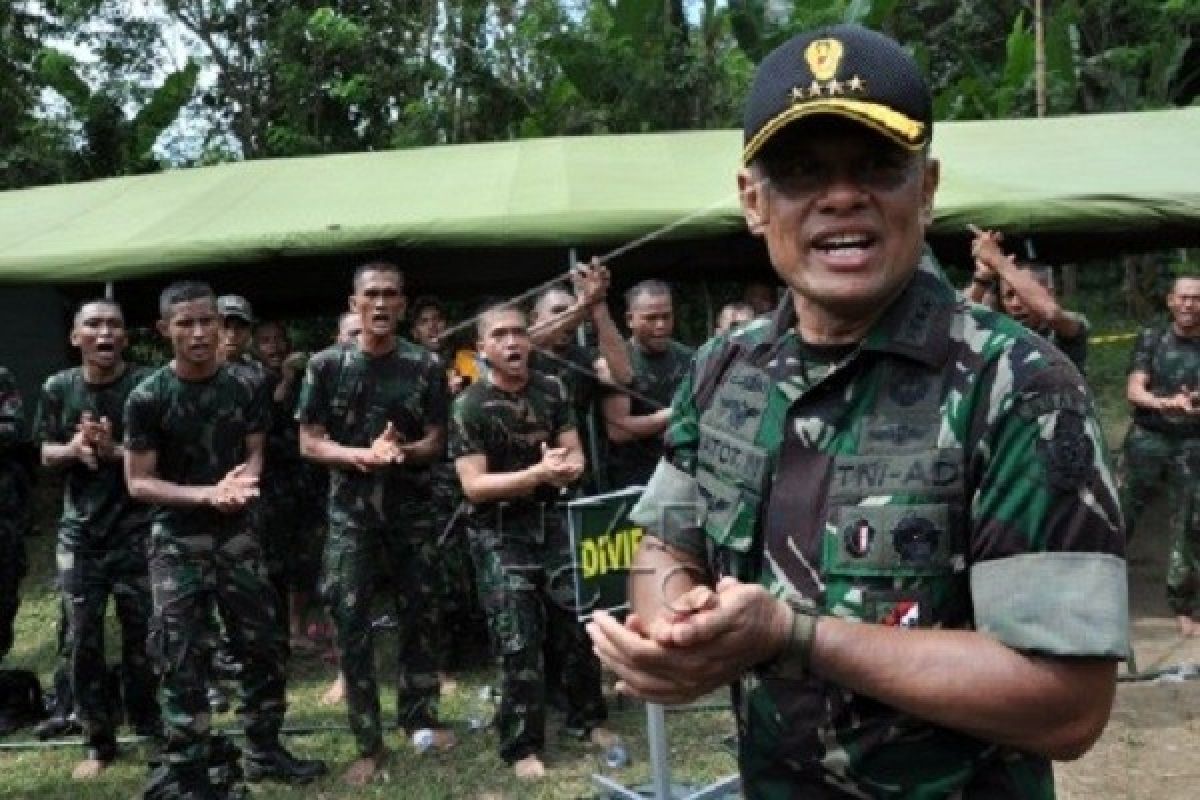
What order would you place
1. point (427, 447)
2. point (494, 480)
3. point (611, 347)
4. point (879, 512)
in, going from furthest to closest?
point (611, 347), point (427, 447), point (494, 480), point (879, 512)

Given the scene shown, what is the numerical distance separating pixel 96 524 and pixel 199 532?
94 centimetres

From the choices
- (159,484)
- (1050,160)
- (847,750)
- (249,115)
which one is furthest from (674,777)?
(249,115)

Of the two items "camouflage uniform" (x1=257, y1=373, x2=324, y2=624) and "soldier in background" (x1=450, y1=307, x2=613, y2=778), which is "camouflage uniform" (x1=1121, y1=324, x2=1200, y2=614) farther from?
"camouflage uniform" (x1=257, y1=373, x2=324, y2=624)

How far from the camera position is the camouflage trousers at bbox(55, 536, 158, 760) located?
5281 mm

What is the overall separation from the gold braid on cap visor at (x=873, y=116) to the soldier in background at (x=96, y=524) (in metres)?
4.65

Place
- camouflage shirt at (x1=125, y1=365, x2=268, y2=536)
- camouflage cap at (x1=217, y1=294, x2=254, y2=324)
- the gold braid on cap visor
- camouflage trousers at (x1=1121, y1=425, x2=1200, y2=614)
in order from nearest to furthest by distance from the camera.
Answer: the gold braid on cap visor, camouflage shirt at (x1=125, y1=365, x2=268, y2=536), camouflage cap at (x1=217, y1=294, x2=254, y2=324), camouflage trousers at (x1=1121, y1=425, x2=1200, y2=614)

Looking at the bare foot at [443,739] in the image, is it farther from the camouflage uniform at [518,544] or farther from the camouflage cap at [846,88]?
the camouflage cap at [846,88]

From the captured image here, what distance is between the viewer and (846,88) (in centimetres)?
128

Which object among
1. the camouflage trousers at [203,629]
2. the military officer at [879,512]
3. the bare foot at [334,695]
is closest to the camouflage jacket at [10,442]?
the camouflage trousers at [203,629]

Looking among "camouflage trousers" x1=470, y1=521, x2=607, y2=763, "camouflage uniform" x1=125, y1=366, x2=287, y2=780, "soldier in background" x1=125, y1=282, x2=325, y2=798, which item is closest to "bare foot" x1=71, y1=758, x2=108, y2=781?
"soldier in background" x1=125, y1=282, x2=325, y2=798

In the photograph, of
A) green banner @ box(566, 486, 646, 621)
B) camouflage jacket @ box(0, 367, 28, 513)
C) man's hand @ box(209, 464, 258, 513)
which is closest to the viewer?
green banner @ box(566, 486, 646, 621)

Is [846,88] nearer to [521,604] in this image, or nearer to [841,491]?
[841,491]

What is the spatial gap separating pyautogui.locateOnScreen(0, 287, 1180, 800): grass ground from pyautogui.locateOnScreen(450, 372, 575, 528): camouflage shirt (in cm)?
108

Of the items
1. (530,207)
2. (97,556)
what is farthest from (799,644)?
(530,207)
